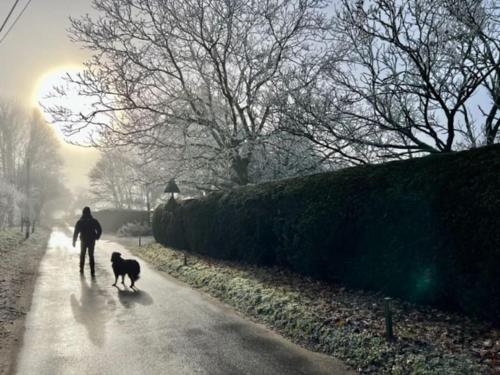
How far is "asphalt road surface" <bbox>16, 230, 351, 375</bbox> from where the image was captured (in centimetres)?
434

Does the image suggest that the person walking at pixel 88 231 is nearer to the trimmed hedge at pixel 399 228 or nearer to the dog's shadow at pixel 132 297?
the dog's shadow at pixel 132 297

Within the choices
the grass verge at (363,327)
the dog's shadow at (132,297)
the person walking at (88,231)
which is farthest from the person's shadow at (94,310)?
the grass verge at (363,327)

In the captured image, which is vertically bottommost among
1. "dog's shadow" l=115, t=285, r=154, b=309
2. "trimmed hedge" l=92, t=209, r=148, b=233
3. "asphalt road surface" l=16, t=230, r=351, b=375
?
"asphalt road surface" l=16, t=230, r=351, b=375

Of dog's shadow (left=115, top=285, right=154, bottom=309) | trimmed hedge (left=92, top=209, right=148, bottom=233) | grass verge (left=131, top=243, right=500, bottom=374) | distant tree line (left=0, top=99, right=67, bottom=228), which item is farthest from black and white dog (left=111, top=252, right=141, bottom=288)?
distant tree line (left=0, top=99, right=67, bottom=228)

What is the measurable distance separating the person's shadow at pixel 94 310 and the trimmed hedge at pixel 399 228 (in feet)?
13.2

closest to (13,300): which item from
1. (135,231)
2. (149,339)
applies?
(149,339)

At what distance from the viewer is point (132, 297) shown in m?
8.05

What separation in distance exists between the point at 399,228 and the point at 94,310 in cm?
565

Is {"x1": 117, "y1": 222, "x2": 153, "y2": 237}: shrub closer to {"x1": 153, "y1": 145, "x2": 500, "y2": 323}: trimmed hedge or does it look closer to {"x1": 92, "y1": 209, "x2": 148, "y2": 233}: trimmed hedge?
{"x1": 92, "y1": 209, "x2": 148, "y2": 233}: trimmed hedge

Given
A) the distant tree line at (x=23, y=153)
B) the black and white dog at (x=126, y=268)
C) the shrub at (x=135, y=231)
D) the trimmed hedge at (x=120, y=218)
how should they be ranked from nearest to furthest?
the black and white dog at (x=126, y=268), the shrub at (x=135, y=231), the trimmed hedge at (x=120, y=218), the distant tree line at (x=23, y=153)

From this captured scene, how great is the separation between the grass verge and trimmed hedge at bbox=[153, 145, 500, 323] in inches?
13.5

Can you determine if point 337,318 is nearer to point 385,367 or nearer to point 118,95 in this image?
point 385,367

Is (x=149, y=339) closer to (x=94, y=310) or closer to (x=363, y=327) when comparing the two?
(x=94, y=310)

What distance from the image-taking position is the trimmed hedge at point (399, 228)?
4.82m
